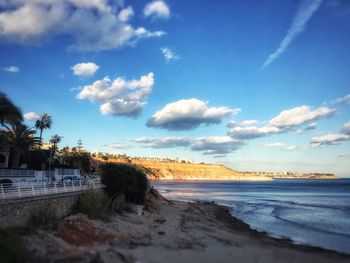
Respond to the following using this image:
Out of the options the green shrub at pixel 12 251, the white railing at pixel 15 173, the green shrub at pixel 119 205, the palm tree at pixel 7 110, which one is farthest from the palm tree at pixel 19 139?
the green shrub at pixel 12 251

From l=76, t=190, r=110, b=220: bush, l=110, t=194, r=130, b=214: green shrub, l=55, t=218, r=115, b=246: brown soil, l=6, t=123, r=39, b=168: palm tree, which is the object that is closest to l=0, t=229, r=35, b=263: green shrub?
l=55, t=218, r=115, b=246: brown soil

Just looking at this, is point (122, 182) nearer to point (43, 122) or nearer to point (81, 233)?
point (81, 233)

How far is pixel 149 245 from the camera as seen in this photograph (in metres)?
20.6

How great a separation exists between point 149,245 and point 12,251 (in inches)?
306

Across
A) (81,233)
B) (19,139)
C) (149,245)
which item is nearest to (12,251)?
(81,233)

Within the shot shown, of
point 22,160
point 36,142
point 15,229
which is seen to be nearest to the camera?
point 15,229

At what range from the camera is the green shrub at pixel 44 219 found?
20672mm

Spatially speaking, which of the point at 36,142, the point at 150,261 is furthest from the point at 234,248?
the point at 36,142

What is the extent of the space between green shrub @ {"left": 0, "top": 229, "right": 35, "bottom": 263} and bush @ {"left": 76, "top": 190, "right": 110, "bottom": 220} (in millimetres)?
10416

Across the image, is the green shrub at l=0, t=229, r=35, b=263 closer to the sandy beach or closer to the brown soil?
the sandy beach

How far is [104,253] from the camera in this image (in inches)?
702

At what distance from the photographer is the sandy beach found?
17.5 m

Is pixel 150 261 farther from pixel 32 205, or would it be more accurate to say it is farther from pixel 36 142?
pixel 36 142

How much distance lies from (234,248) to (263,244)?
3.75m
